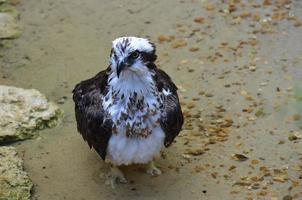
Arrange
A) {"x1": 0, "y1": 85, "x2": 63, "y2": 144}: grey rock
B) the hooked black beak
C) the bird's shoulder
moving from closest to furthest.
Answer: the hooked black beak < the bird's shoulder < {"x1": 0, "y1": 85, "x2": 63, "y2": 144}: grey rock

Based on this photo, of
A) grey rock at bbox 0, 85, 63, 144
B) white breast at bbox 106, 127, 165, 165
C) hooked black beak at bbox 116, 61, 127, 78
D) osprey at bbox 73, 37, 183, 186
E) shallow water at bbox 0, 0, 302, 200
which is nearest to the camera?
hooked black beak at bbox 116, 61, 127, 78

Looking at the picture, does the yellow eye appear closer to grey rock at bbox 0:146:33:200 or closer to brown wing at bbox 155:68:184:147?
brown wing at bbox 155:68:184:147

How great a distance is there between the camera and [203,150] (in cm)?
473

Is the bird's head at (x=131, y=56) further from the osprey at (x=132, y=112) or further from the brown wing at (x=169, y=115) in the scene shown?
the brown wing at (x=169, y=115)

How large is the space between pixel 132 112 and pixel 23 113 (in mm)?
1261

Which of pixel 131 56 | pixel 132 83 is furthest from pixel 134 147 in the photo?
pixel 131 56

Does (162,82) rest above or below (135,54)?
below

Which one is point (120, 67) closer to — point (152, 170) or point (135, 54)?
point (135, 54)

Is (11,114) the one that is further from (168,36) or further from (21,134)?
(168,36)

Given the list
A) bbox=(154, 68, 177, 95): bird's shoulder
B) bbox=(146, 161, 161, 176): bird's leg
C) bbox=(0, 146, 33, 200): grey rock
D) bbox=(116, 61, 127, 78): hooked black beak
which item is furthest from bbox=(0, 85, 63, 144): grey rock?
bbox=(116, 61, 127, 78): hooked black beak

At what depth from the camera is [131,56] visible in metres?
3.99

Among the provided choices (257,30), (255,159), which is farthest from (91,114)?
(257,30)

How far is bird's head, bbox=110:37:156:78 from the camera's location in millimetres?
3965

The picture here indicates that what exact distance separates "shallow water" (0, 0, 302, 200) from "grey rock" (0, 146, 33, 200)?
0.38ft
